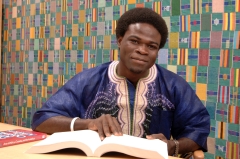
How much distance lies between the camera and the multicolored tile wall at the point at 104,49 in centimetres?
220

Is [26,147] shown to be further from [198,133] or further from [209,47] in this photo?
[209,47]

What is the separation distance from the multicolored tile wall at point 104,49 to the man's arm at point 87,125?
3.66 ft

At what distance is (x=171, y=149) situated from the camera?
1531mm

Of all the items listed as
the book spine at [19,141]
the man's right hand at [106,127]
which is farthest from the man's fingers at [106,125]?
the book spine at [19,141]

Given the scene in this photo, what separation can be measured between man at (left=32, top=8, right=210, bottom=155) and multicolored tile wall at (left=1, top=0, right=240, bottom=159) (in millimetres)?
510

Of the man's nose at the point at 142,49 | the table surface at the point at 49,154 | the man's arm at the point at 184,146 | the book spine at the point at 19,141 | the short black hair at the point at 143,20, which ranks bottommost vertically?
the man's arm at the point at 184,146

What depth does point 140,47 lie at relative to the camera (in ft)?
5.78

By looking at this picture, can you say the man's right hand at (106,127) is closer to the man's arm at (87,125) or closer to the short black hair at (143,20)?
the man's arm at (87,125)

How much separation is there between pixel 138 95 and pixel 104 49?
3.70 feet

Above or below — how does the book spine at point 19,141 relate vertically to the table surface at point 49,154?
below

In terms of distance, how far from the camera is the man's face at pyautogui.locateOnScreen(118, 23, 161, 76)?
176 cm

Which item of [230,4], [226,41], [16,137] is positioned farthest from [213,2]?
[16,137]

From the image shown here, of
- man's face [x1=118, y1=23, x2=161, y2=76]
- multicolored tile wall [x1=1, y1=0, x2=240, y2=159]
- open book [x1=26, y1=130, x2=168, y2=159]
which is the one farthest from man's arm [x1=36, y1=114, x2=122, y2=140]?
multicolored tile wall [x1=1, y1=0, x2=240, y2=159]

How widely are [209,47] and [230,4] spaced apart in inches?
12.3
